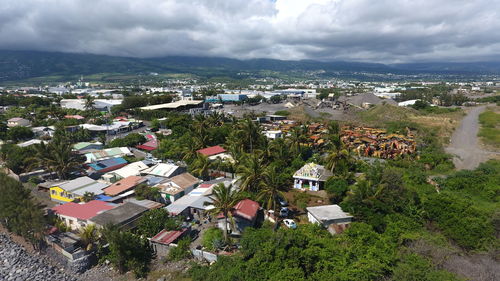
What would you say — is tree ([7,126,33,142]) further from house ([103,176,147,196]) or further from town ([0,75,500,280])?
house ([103,176,147,196])

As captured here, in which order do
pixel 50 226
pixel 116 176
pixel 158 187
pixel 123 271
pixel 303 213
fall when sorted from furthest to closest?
pixel 116 176 → pixel 158 187 → pixel 303 213 → pixel 50 226 → pixel 123 271

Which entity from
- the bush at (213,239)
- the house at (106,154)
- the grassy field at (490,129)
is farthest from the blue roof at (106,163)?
the grassy field at (490,129)

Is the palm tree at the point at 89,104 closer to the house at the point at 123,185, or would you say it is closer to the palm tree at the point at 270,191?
the house at the point at 123,185

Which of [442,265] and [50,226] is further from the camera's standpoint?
[50,226]

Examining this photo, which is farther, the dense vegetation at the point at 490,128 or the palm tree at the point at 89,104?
the palm tree at the point at 89,104

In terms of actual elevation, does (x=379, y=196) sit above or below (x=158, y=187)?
above

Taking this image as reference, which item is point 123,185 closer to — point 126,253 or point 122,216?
point 122,216

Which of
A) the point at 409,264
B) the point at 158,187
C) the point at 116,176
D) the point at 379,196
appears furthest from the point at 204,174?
the point at 409,264

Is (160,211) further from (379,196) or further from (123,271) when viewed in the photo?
(379,196)
